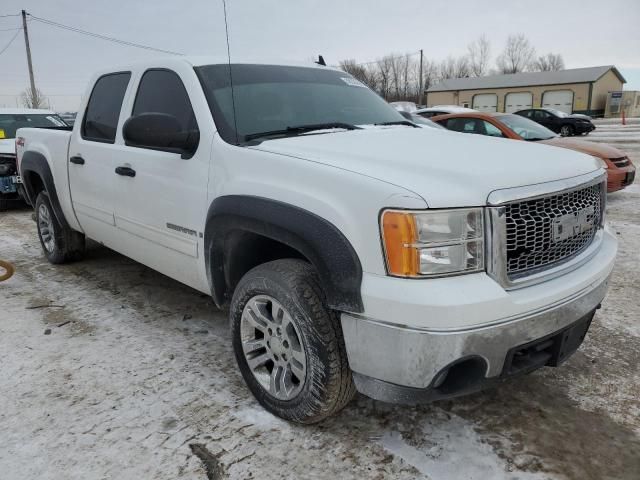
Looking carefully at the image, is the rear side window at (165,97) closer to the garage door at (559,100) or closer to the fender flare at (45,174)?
the fender flare at (45,174)

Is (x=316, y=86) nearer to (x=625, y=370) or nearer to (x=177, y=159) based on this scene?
(x=177, y=159)

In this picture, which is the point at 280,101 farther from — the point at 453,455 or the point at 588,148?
the point at 588,148

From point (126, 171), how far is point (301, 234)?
1851 mm

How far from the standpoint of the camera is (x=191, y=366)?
127 inches

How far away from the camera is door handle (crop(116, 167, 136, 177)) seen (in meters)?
3.48

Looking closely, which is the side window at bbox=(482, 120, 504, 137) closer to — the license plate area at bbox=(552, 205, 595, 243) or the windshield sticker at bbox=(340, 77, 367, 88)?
the windshield sticker at bbox=(340, 77, 367, 88)

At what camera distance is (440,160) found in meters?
2.29

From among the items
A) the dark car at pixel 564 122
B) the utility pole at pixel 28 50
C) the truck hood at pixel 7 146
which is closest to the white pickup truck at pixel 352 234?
the truck hood at pixel 7 146

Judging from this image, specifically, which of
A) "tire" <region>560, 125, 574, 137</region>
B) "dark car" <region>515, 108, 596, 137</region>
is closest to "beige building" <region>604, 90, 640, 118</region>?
"dark car" <region>515, 108, 596, 137</region>

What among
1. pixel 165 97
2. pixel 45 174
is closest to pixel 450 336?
pixel 165 97

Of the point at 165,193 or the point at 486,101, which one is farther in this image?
Answer: the point at 486,101

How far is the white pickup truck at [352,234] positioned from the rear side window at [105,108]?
17.2 inches

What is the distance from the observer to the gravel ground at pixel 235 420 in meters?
2.31

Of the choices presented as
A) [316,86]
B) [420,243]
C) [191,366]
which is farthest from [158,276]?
[420,243]
